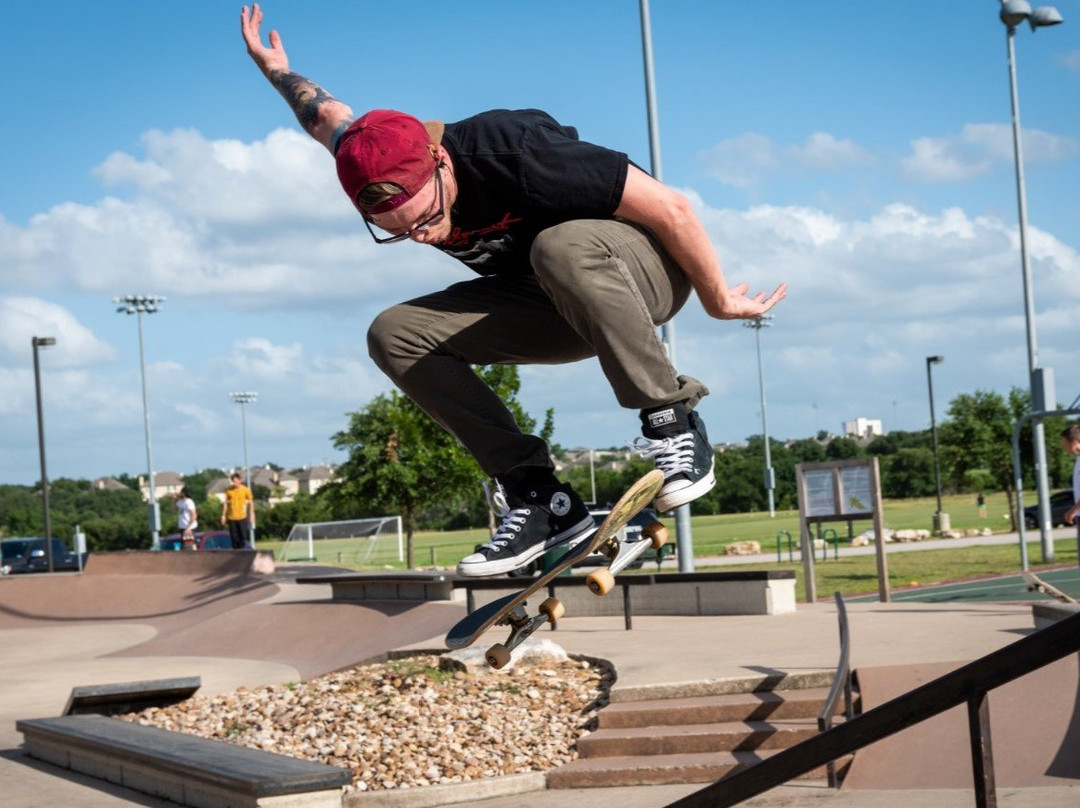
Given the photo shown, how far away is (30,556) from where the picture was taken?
1722 inches

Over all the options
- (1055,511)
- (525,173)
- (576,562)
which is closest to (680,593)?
(576,562)

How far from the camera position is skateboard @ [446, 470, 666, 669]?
365 centimetres

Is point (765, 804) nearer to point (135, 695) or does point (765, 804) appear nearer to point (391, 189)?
point (391, 189)

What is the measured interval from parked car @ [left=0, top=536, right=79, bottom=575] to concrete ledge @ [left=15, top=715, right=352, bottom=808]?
33.7 m

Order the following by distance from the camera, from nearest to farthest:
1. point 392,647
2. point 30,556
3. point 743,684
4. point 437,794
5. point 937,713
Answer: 1. point 937,713
2. point 437,794
3. point 743,684
4. point 392,647
5. point 30,556

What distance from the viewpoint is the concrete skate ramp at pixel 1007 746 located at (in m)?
8.07

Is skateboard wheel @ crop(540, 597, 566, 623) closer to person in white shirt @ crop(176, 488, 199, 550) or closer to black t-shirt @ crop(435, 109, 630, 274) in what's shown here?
Answer: black t-shirt @ crop(435, 109, 630, 274)

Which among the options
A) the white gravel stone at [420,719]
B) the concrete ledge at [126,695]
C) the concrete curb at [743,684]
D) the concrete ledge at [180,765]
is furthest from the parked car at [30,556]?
the concrete curb at [743,684]

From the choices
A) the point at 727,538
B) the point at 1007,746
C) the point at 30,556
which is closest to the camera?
the point at 1007,746

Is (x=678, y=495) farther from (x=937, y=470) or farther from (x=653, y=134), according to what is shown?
(x=937, y=470)

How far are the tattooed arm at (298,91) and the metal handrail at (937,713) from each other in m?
2.42

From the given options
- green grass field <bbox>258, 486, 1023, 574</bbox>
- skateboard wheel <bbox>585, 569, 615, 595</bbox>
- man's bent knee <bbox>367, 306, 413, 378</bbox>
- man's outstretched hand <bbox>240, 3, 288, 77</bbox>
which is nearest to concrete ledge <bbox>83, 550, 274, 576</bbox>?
green grass field <bbox>258, 486, 1023, 574</bbox>

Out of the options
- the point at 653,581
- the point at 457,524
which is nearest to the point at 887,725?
the point at 653,581

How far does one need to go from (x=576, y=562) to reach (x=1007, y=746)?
6010 mm
